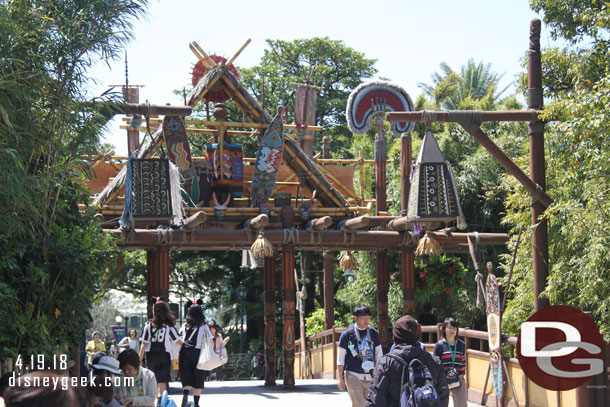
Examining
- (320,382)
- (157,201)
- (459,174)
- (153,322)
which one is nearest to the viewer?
(153,322)

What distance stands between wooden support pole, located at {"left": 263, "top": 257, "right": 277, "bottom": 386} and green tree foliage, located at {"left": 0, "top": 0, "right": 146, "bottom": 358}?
7906 millimetres

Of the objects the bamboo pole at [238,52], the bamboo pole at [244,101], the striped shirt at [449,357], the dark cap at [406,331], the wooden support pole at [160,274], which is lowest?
the striped shirt at [449,357]

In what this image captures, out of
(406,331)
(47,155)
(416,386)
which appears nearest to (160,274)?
(47,155)

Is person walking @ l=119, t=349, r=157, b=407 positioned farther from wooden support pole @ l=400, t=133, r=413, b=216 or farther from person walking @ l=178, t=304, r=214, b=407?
wooden support pole @ l=400, t=133, r=413, b=216

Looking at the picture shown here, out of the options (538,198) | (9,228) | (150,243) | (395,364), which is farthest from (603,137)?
(150,243)

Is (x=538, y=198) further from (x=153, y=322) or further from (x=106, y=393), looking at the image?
(x=106, y=393)

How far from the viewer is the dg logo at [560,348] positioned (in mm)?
10688

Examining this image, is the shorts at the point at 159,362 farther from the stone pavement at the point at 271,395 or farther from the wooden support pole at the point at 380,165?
the wooden support pole at the point at 380,165

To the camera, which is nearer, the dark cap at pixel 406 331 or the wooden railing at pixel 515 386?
the dark cap at pixel 406 331

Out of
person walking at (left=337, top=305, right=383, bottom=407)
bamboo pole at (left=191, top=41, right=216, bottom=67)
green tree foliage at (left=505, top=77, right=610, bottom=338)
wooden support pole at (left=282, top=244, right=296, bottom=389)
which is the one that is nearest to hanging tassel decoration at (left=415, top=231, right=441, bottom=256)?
green tree foliage at (left=505, top=77, right=610, bottom=338)

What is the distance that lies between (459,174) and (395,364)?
71.9ft

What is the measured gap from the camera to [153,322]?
12445 mm

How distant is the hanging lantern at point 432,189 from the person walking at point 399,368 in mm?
6234

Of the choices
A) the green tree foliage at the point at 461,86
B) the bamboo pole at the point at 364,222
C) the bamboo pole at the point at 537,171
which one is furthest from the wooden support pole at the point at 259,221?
the green tree foliage at the point at 461,86
